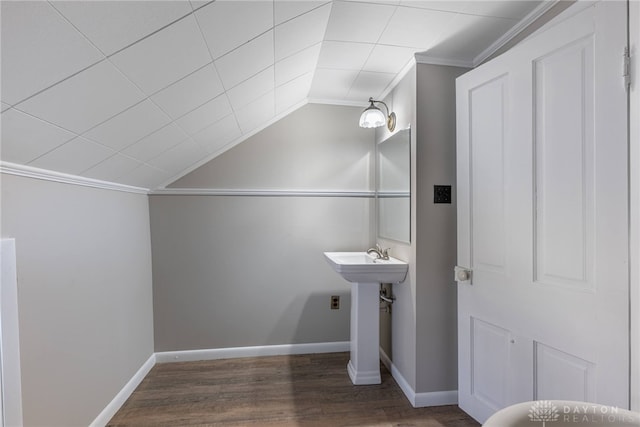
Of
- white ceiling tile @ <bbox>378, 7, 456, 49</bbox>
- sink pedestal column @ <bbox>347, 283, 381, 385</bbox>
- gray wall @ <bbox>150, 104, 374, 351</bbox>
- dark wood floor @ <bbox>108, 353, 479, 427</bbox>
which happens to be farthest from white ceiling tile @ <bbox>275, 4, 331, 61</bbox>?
dark wood floor @ <bbox>108, 353, 479, 427</bbox>

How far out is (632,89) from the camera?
973 millimetres

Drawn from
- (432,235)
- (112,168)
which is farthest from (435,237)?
(112,168)

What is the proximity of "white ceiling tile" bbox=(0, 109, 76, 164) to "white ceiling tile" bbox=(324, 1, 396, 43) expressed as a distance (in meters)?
1.29

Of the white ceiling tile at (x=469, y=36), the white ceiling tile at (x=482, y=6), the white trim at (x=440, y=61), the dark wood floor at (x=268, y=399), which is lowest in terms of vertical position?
the dark wood floor at (x=268, y=399)

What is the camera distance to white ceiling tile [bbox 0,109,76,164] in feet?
2.99

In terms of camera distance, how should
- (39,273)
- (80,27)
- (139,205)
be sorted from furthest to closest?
(139,205) → (39,273) → (80,27)

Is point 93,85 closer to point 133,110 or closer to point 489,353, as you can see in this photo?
point 133,110

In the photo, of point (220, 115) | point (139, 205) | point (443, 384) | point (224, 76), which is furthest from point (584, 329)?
point (139, 205)

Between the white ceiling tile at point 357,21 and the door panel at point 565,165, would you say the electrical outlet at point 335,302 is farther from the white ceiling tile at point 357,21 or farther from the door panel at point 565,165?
the white ceiling tile at point 357,21

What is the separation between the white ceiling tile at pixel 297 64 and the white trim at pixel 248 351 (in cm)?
212

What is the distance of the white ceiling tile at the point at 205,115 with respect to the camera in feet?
5.33

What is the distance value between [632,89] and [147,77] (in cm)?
167

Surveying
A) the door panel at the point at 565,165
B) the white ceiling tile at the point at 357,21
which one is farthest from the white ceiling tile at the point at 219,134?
the door panel at the point at 565,165

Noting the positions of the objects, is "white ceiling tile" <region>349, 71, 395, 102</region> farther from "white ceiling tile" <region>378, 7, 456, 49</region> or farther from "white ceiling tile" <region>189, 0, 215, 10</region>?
"white ceiling tile" <region>189, 0, 215, 10</region>
